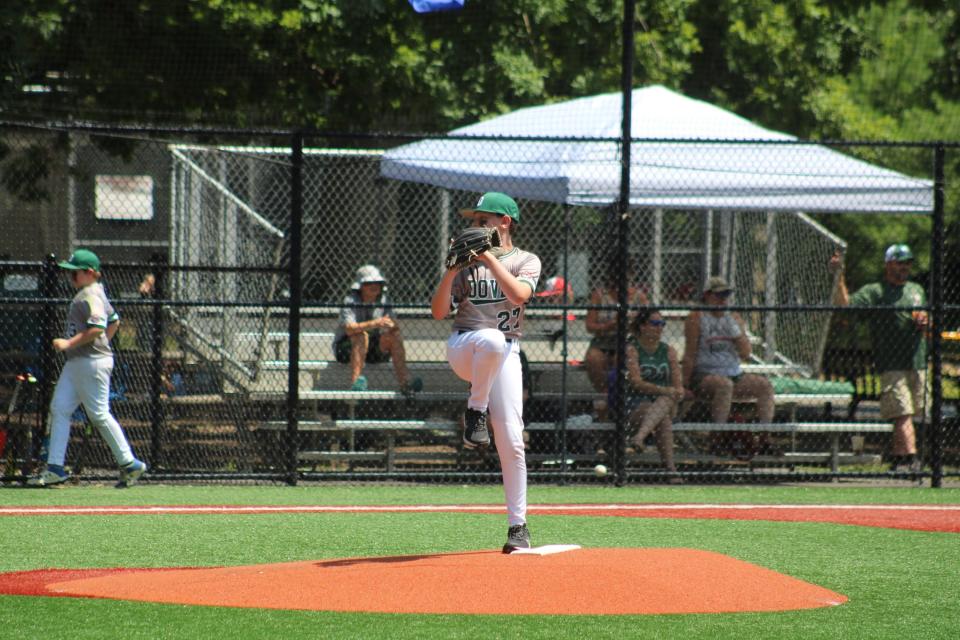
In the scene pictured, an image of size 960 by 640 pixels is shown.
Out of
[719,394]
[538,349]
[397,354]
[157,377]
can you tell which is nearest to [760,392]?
[719,394]

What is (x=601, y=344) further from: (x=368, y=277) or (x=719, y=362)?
(x=368, y=277)

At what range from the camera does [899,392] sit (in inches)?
472

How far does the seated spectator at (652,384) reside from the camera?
11570 millimetres

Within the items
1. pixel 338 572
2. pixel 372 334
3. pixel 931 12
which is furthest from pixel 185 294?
Answer: pixel 931 12

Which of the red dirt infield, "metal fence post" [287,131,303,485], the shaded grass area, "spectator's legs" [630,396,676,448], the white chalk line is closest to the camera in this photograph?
the shaded grass area

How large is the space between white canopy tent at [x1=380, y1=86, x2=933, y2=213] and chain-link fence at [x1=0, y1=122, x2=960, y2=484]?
0.09 ft

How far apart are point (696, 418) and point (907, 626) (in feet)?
23.9

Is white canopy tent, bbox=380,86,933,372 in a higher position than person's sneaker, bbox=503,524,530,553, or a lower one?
higher

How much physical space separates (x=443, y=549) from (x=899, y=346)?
20.6 ft

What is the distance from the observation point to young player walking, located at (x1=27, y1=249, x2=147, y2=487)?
10.1m

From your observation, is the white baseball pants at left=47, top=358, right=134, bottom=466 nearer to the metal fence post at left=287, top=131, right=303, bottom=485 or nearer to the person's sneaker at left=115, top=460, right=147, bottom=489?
the person's sneaker at left=115, top=460, right=147, bottom=489

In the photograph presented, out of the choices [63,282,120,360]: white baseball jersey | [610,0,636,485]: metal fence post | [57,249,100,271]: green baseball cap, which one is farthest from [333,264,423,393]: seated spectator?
[57,249,100,271]: green baseball cap

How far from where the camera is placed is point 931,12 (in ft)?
60.1

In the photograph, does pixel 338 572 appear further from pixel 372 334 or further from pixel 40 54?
pixel 40 54
